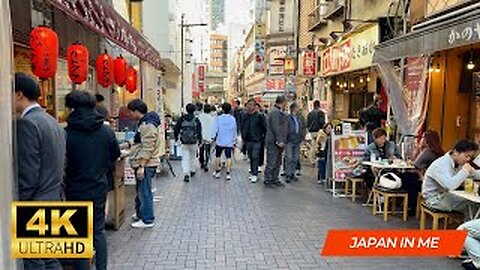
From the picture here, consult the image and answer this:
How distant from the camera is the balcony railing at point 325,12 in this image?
677 inches

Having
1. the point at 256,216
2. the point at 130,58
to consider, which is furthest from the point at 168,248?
the point at 130,58

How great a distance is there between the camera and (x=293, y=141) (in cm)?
1138

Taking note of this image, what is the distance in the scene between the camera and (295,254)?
5961mm

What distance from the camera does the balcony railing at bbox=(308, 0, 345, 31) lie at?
17.2m

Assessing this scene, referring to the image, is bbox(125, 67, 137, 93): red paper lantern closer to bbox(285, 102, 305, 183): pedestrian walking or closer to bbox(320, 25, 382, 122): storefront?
bbox(285, 102, 305, 183): pedestrian walking


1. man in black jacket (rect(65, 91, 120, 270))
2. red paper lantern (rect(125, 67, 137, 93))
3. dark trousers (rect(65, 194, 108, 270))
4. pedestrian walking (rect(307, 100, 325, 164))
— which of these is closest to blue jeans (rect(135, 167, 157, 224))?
dark trousers (rect(65, 194, 108, 270))

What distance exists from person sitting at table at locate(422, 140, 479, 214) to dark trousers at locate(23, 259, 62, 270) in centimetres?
477

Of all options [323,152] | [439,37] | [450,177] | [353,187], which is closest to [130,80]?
[323,152]

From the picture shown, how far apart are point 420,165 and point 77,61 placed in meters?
5.77

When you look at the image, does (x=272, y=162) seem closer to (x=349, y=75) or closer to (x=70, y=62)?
(x=70, y=62)

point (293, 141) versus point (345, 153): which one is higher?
point (293, 141)

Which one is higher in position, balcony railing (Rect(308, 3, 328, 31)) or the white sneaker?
balcony railing (Rect(308, 3, 328, 31))

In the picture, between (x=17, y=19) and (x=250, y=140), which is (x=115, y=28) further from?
(x=250, y=140)

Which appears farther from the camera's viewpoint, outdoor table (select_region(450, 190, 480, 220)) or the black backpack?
the black backpack
